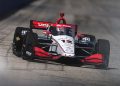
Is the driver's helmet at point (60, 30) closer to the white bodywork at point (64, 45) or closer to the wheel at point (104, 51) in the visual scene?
the white bodywork at point (64, 45)

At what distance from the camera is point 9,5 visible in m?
33.8

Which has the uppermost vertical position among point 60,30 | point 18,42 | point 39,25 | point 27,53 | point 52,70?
point 39,25

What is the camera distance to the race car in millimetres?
16609

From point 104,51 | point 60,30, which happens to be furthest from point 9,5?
point 104,51

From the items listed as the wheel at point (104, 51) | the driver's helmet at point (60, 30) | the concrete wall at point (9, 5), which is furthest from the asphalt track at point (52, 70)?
the driver's helmet at point (60, 30)

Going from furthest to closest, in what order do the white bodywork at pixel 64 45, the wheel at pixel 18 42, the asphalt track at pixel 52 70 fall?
the wheel at pixel 18 42 → the white bodywork at pixel 64 45 → the asphalt track at pixel 52 70

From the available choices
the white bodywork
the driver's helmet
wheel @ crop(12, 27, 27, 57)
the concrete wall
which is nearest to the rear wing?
wheel @ crop(12, 27, 27, 57)

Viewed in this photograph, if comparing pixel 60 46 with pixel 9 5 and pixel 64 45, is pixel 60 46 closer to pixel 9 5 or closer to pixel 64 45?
pixel 64 45

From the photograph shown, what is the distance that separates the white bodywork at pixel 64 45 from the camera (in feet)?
54.3

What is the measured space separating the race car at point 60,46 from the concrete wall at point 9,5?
1127 cm

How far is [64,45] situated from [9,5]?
1747 centimetres

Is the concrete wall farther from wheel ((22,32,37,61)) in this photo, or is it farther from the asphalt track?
wheel ((22,32,37,61))

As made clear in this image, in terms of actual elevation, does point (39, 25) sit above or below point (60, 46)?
above

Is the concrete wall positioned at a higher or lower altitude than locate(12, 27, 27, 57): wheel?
higher
